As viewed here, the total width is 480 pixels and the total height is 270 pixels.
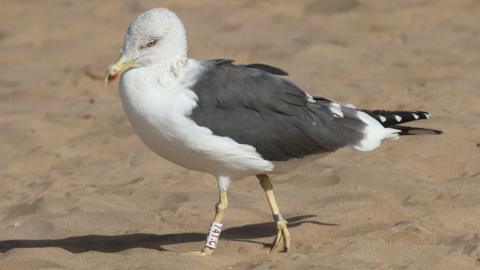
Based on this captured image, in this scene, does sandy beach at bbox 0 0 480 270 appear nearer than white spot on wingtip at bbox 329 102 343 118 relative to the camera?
Yes

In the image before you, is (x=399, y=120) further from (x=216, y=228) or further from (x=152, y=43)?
(x=152, y=43)

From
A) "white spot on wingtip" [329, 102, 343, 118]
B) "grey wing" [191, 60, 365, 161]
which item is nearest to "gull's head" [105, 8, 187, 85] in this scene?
"grey wing" [191, 60, 365, 161]

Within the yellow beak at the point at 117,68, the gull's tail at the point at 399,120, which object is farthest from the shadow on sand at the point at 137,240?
the yellow beak at the point at 117,68

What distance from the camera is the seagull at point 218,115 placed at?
5.34 meters

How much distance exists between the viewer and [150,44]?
5527mm

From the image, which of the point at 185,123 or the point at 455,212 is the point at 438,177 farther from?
the point at 185,123

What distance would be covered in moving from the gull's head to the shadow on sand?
0.97 m

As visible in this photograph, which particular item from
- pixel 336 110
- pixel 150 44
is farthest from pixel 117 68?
pixel 336 110

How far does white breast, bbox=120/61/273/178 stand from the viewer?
529cm

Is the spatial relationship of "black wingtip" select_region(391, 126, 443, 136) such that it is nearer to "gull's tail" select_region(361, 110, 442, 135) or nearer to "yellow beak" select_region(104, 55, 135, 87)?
"gull's tail" select_region(361, 110, 442, 135)

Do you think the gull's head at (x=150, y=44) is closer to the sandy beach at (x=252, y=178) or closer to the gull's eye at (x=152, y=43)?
the gull's eye at (x=152, y=43)

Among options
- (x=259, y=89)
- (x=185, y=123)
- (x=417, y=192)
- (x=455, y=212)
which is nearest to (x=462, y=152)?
(x=417, y=192)

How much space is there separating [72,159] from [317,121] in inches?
99.4

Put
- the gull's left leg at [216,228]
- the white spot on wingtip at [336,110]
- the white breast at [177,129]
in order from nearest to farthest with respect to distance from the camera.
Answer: the white breast at [177,129] → the gull's left leg at [216,228] → the white spot on wingtip at [336,110]
